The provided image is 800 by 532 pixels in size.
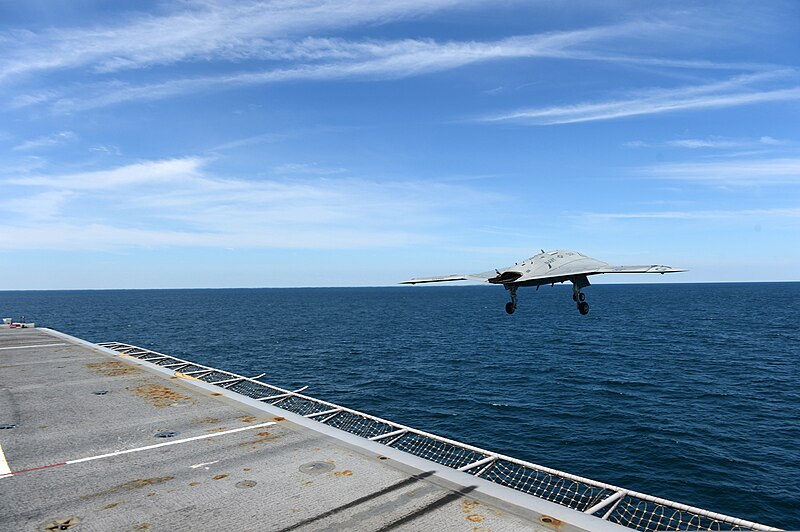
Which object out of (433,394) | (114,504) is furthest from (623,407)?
(114,504)

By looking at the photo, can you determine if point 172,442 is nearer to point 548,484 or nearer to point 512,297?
point 548,484

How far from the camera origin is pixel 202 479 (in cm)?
1320

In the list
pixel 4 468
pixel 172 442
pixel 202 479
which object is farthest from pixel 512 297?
pixel 4 468

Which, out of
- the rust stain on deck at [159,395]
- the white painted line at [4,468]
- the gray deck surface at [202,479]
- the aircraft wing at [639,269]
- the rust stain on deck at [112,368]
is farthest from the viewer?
the rust stain on deck at [112,368]

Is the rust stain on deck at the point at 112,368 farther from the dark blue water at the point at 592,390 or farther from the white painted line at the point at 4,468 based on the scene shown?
the dark blue water at the point at 592,390

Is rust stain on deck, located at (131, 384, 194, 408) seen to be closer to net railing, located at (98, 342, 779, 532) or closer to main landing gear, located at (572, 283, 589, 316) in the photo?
net railing, located at (98, 342, 779, 532)

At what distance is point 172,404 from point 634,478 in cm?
2901

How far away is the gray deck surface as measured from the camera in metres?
10.9

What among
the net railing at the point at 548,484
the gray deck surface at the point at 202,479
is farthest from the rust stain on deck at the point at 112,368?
the gray deck surface at the point at 202,479

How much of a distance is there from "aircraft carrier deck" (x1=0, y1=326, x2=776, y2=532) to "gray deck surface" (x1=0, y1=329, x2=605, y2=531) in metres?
0.04

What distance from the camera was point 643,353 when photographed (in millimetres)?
75750

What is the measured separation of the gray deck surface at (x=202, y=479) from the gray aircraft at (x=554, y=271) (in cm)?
626

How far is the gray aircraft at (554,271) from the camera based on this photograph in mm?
7195

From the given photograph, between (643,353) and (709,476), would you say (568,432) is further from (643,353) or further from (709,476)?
(643,353)
